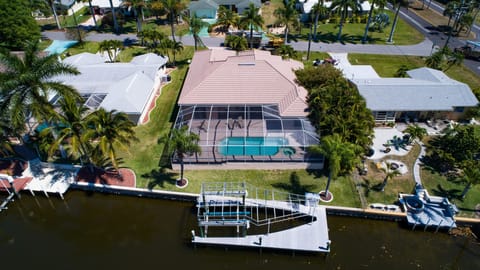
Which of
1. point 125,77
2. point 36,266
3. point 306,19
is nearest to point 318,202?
point 36,266

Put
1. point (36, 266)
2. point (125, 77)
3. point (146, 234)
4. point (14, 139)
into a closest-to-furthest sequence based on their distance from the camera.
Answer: point (36, 266) → point (146, 234) → point (14, 139) → point (125, 77)

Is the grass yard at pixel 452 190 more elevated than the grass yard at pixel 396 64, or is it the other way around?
the grass yard at pixel 396 64

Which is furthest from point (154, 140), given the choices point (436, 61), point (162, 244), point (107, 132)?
point (436, 61)

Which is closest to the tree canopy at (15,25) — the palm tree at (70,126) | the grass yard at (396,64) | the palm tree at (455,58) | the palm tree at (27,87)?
the palm tree at (27,87)

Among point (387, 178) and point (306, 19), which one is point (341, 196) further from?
point (306, 19)

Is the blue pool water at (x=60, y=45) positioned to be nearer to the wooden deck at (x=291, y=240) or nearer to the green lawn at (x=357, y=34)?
the green lawn at (x=357, y=34)

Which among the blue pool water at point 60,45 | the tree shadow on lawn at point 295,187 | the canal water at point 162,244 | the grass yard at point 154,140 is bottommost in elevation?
the canal water at point 162,244

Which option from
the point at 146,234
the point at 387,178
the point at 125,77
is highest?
the point at 125,77
